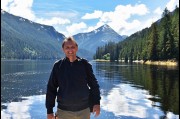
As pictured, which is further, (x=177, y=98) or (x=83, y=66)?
(x=177, y=98)

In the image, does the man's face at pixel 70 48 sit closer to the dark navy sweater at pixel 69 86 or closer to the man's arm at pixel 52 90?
the dark navy sweater at pixel 69 86

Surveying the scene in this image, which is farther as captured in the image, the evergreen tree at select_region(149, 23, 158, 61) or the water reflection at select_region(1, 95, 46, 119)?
the evergreen tree at select_region(149, 23, 158, 61)

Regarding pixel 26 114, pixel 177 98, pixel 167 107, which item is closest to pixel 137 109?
pixel 167 107

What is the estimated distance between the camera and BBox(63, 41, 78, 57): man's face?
8375 millimetres

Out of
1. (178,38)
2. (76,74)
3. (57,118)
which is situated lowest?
(57,118)

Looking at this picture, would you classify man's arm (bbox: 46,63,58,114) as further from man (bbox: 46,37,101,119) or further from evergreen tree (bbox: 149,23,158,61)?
evergreen tree (bbox: 149,23,158,61)

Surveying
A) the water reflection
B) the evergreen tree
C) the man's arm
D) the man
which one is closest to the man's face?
the man

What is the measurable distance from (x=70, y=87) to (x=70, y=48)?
Answer: 0.95 m

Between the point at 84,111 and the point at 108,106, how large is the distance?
22139 millimetres

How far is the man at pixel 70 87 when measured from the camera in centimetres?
826

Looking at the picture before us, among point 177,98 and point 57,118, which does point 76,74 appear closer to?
point 57,118

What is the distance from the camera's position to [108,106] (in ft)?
99.6

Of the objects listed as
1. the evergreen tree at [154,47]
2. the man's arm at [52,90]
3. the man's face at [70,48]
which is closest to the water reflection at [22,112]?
the man's arm at [52,90]

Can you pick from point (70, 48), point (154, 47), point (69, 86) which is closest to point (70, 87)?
point (69, 86)
